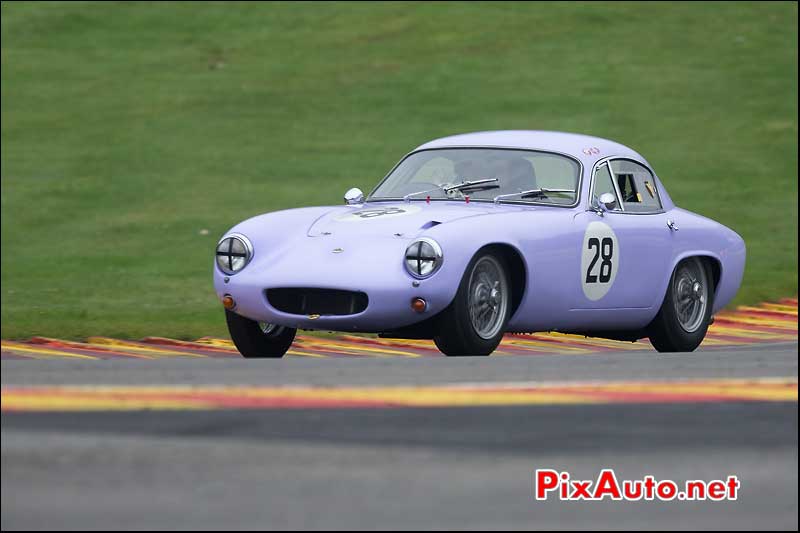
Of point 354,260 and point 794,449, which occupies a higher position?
point 354,260

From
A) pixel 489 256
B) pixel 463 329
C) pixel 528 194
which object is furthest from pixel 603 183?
pixel 463 329

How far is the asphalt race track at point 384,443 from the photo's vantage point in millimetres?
4875

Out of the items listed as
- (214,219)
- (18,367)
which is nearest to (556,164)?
(18,367)

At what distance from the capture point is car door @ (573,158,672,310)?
970 cm

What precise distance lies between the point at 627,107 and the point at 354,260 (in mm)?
16921

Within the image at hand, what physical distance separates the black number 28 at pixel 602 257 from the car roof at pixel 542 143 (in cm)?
72

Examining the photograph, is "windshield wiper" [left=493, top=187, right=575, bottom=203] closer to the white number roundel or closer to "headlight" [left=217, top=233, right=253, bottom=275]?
the white number roundel

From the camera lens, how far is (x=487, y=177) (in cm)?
1012

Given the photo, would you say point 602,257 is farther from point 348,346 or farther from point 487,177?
point 348,346

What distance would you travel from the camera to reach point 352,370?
7512mm

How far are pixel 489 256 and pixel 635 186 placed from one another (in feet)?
7.41

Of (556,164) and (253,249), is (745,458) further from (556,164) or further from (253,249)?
(556,164)

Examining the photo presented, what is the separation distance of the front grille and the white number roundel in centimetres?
158
